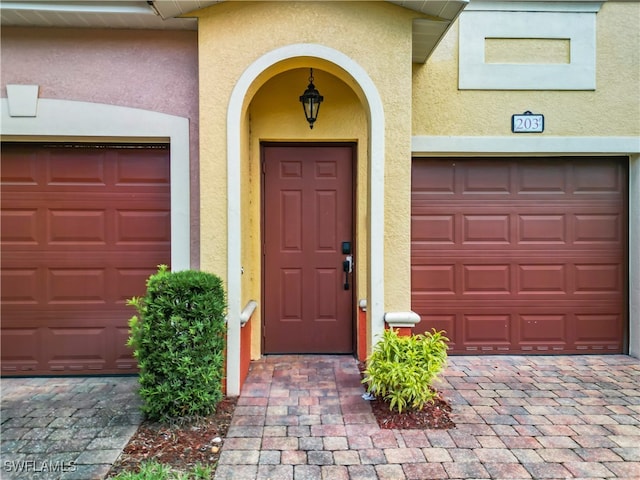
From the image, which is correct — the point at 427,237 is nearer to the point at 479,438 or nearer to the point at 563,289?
the point at 563,289

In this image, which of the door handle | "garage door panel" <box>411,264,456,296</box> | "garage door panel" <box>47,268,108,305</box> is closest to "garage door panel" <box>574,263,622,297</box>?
"garage door panel" <box>411,264,456,296</box>

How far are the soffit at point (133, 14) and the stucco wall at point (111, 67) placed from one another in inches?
3.6

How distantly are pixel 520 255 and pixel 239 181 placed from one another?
311 cm

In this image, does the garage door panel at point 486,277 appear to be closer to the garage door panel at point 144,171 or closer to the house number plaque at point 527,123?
the house number plaque at point 527,123

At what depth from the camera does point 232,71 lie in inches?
132

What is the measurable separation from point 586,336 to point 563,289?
0.58 metres

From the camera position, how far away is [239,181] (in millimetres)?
3381

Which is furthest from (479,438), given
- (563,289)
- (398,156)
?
(563,289)

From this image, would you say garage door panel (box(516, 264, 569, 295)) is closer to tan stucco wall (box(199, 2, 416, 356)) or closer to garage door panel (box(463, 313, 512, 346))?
garage door panel (box(463, 313, 512, 346))

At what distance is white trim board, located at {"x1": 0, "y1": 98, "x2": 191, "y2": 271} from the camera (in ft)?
12.0

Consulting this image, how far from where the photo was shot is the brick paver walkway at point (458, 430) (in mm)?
2365

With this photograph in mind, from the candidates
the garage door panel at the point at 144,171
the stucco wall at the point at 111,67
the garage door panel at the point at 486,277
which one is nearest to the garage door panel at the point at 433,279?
the garage door panel at the point at 486,277

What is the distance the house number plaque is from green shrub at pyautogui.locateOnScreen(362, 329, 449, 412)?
8.21ft

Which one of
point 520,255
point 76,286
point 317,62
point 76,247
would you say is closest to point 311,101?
point 317,62
